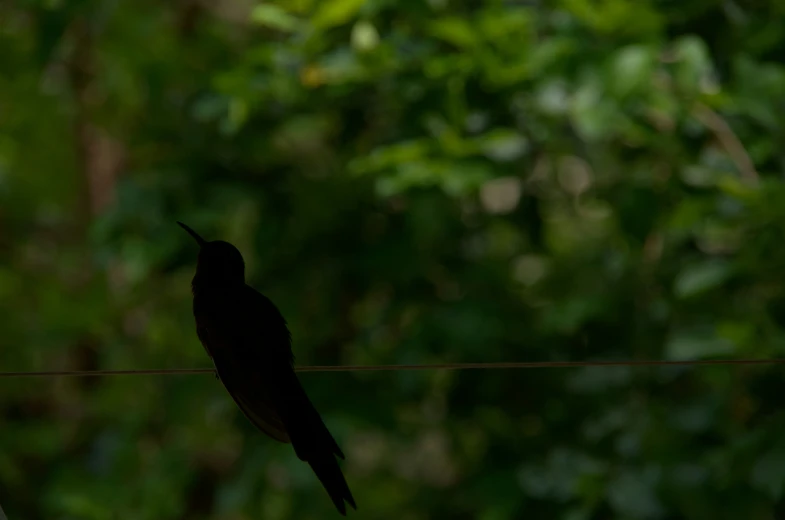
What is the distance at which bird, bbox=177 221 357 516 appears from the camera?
1887mm

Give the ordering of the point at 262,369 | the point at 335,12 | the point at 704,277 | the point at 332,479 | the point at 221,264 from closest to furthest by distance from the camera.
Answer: the point at 332,479 < the point at 262,369 < the point at 221,264 < the point at 335,12 < the point at 704,277

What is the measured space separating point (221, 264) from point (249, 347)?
0.22 m

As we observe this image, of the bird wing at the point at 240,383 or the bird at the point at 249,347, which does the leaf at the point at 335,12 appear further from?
the bird wing at the point at 240,383

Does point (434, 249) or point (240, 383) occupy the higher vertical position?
point (240, 383)

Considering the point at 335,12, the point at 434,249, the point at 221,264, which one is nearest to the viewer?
the point at 221,264

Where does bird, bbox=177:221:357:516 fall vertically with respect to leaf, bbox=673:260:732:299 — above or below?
above

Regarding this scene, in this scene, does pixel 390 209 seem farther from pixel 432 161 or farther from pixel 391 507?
pixel 391 507

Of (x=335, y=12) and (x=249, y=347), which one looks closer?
(x=249, y=347)

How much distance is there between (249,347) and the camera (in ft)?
6.56

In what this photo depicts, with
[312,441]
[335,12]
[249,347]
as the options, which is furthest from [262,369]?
[335,12]

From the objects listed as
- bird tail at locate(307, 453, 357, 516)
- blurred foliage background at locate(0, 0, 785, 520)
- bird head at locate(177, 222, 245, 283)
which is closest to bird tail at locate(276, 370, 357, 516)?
bird tail at locate(307, 453, 357, 516)

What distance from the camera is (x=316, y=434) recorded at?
5.88ft

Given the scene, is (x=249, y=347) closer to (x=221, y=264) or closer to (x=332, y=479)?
(x=221, y=264)

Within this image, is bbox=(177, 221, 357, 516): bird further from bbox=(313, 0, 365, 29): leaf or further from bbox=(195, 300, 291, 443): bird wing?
bbox=(313, 0, 365, 29): leaf
